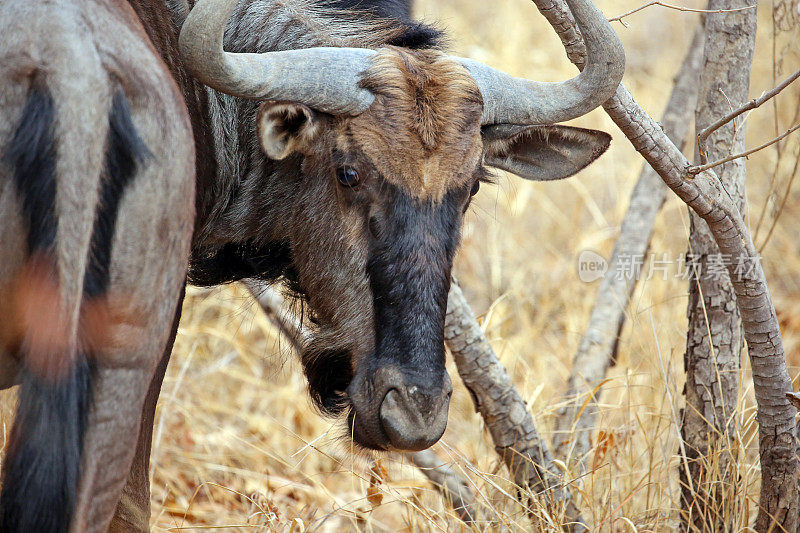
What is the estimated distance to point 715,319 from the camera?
3.62 meters

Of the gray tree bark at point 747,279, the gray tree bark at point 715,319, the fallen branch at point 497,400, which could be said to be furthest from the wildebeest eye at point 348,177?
the gray tree bark at point 715,319

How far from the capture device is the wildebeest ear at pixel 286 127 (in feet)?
9.29

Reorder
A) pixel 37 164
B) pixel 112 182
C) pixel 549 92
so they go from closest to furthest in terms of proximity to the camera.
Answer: pixel 37 164, pixel 112 182, pixel 549 92

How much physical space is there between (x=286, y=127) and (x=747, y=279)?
1.80m

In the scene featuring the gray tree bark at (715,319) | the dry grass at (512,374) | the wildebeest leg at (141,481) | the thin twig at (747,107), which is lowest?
the dry grass at (512,374)

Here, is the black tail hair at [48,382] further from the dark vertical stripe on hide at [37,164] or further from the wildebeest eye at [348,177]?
the wildebeest eye at [348,177]

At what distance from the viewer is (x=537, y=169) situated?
353 centimetres

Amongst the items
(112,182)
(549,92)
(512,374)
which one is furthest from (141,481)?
(512,374)

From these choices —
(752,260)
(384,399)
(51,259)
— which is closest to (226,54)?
(51,259)

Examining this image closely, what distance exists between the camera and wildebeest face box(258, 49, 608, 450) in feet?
8.95

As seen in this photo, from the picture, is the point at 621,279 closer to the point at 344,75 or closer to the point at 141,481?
the point at 344,75

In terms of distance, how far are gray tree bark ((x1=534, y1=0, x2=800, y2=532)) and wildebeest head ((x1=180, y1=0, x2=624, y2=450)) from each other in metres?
0.15

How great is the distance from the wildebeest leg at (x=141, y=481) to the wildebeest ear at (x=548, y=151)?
144 centimetres

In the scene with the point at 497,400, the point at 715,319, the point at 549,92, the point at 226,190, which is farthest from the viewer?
the point at 497,400
